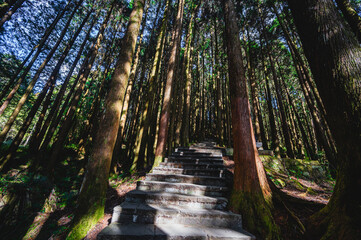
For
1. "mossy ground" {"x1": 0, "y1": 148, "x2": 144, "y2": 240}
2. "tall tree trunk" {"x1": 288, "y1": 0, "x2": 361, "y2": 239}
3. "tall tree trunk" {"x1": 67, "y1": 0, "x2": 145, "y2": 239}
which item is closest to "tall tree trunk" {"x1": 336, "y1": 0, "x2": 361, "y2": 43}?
"tall tree trunk" {"x1": 288, "y1": 0, "x2": 361, "y2": 239}

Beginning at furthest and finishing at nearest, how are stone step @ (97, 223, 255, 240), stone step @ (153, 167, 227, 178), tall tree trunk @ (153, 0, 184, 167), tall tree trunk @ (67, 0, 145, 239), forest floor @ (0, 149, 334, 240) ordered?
tall tree trunk @ (153, 0, 184, 167), stone step @ (153, 167, 227, 178), forest floor @ (0, 149, 334, 240), tall tree trunk @ (67, 0, 145, 239), stone step @ (97, 223, 255, 240)

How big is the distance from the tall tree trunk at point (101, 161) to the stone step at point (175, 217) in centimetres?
48

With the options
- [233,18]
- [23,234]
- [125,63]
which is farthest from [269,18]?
[23,234]

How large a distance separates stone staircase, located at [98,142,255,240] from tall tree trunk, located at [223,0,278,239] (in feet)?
0.98

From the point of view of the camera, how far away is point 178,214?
2.81m

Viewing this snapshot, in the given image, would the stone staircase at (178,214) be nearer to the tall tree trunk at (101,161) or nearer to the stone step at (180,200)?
the stone step at (180,200)

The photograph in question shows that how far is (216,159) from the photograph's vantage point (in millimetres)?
5398

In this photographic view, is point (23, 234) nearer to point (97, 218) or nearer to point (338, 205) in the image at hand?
point (97, 218)

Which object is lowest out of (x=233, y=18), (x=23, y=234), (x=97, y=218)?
(x=23, y=234)

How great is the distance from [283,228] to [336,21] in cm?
363

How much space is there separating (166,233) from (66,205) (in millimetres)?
5254

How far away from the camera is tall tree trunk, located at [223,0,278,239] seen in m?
2.66

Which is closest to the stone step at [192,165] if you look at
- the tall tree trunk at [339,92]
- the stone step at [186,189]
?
the stone step at [186,189]

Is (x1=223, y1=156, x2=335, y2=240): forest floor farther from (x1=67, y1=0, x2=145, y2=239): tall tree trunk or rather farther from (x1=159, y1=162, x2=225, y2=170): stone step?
(x1=67, y1=0, x2=145, y2=239): tall tree trunk
